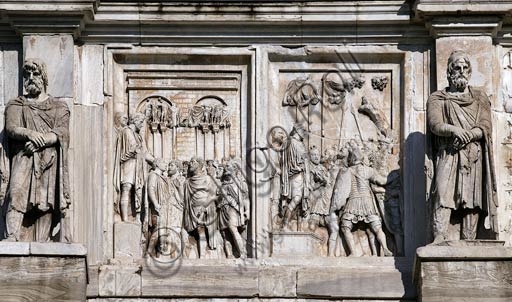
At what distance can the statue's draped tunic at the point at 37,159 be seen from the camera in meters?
24.2

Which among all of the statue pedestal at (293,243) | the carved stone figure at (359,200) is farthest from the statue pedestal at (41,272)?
the carved stone figure at (359,200)

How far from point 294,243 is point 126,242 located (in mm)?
1639

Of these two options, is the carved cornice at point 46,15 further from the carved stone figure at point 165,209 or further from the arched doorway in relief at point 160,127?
the carved stone figure at point 165,209

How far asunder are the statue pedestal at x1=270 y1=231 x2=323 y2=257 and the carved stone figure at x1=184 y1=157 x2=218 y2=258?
60cm

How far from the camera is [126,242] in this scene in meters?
24.8

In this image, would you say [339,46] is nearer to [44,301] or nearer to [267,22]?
[267,22]

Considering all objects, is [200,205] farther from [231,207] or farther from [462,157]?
[462,157]

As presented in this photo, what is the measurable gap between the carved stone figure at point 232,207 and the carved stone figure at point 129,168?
787mm

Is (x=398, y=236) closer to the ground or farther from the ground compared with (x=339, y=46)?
closer to the ground

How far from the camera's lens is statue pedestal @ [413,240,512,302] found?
23.6 metres

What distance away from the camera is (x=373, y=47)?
82.8 ft

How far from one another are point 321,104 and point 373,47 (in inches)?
30.2

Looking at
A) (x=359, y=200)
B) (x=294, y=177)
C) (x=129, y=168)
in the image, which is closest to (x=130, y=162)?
(x=129, y=168)

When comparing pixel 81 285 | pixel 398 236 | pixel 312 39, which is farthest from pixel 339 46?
pixel 81 285
